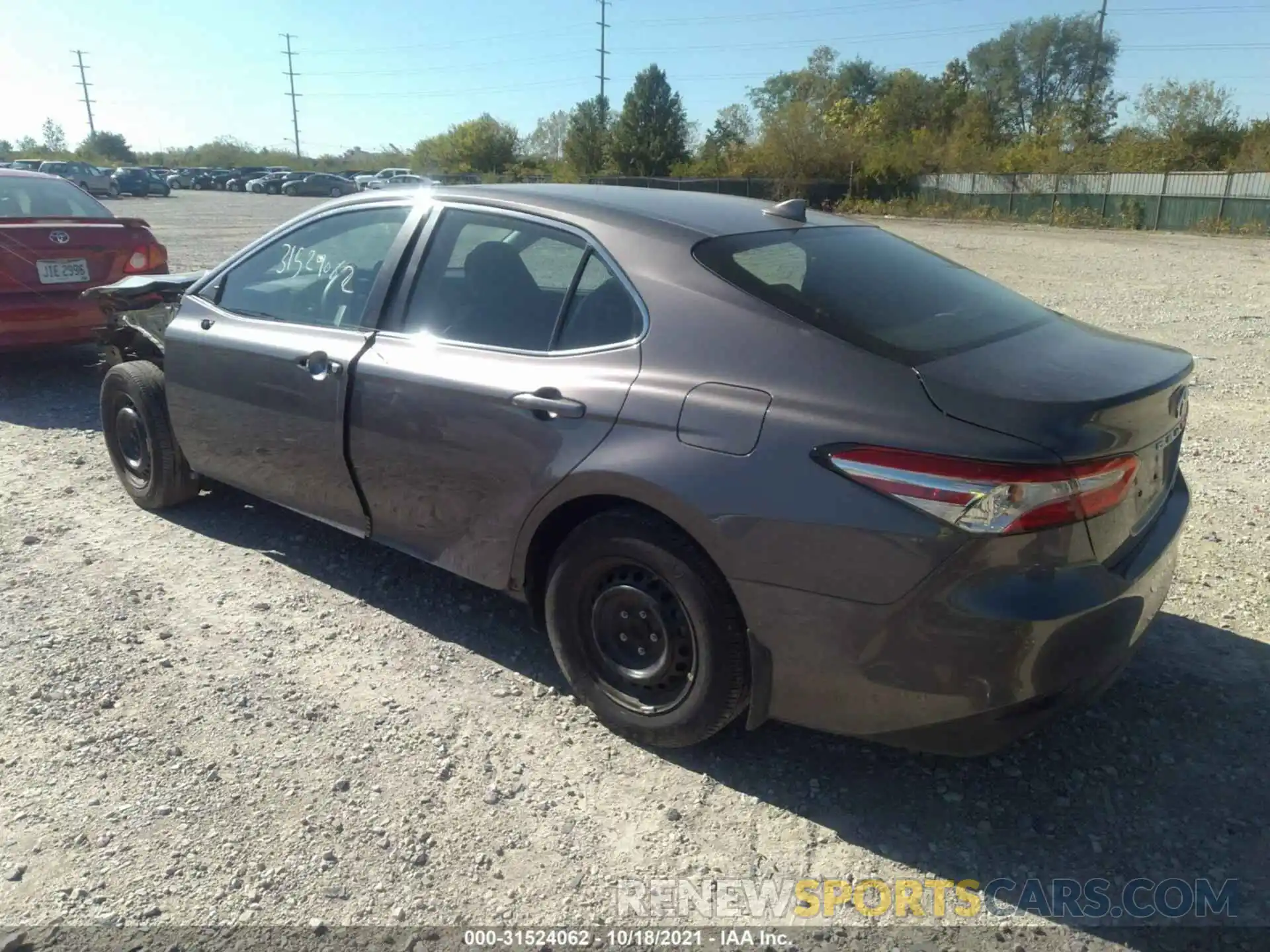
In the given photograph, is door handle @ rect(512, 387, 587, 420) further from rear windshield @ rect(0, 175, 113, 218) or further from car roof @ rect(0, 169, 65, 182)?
car roof @ rect(0, 169, 65, 182)

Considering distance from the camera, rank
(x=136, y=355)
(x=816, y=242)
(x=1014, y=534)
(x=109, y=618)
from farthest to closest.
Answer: (x=136, y=355) → (x=109, y=618) → (x=816, y=242) → (x=1014, y=534)

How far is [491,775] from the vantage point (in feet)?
9.23

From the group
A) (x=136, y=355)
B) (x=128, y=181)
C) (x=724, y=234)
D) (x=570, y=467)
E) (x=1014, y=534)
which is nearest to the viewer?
(x=1014, y=534)

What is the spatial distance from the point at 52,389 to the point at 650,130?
58.0m

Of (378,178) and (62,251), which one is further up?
(378,178)

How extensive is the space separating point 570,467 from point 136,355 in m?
3.38

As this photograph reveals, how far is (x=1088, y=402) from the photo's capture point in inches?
91.0

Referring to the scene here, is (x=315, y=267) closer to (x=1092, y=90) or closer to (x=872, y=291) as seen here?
(x=872, y=291)

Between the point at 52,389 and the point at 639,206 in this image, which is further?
the point at 52,389

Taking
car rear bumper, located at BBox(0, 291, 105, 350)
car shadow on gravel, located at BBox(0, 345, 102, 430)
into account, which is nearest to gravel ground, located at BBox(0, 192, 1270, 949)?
car shadow on gravel, located at BBox(0, 345, 102, 430)

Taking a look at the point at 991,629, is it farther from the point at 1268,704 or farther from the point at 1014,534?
the point at 1268,704

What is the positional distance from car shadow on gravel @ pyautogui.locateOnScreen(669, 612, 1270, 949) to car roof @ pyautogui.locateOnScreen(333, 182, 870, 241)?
1678 millimetres

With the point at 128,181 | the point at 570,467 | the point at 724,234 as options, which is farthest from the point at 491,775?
the point at 128,181

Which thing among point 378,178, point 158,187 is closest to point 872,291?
point 378,178
